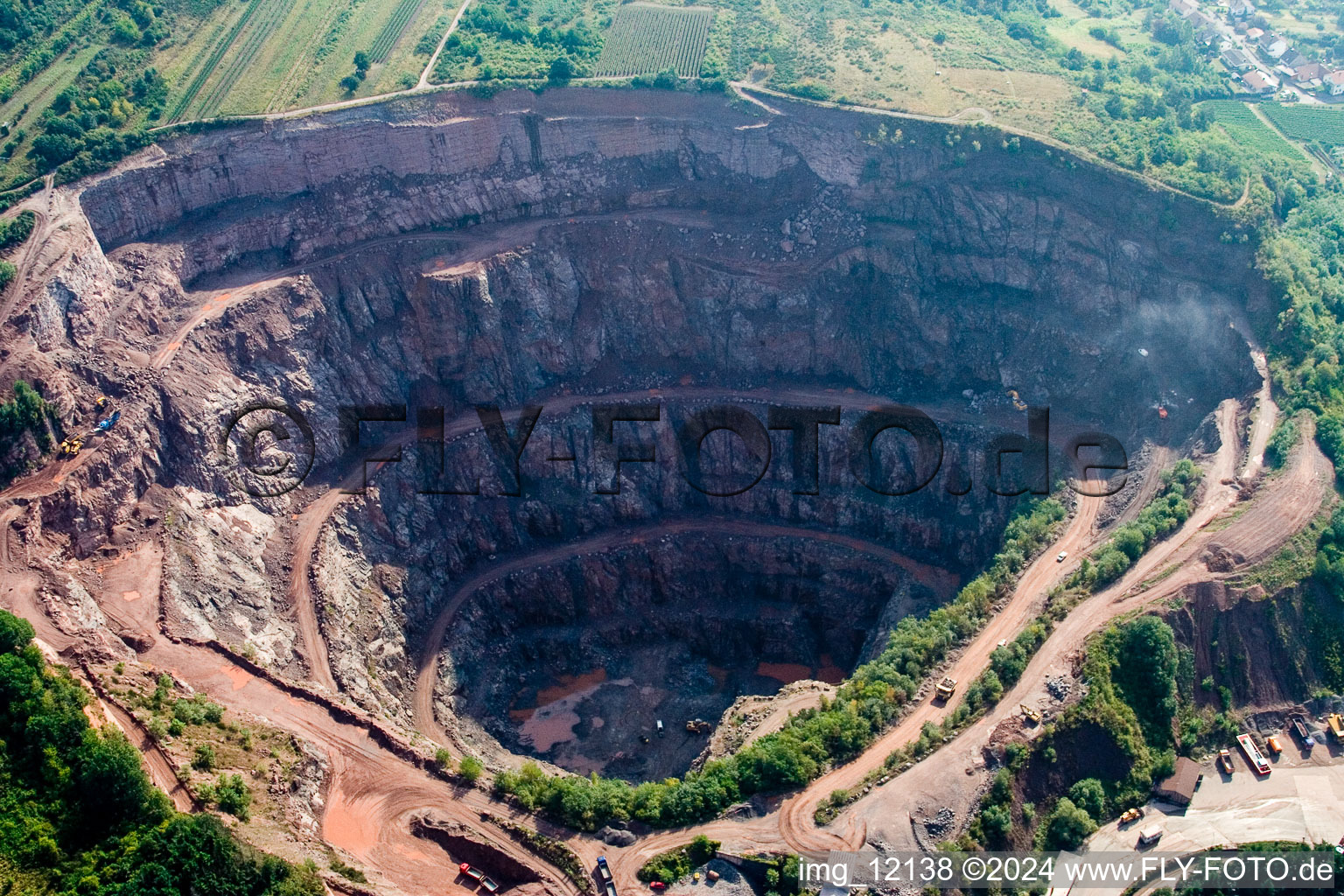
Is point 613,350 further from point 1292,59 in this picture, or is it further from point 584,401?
point 1292,59

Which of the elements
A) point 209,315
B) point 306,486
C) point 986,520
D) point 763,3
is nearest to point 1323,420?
point 986,520

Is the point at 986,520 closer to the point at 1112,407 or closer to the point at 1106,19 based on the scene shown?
the point at 1112,407

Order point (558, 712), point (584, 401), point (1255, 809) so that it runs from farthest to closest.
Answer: point (584, 401) < point (558, 712) < point (1255, 809)

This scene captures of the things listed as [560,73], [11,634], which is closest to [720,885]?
[11,634]

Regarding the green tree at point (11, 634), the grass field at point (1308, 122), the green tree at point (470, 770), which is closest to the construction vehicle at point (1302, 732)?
the green tree at point (470, 770)

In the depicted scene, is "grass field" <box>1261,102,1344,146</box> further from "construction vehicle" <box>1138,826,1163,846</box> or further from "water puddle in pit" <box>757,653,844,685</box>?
"construction vehicle" <box>1138,826,1163,846</box>

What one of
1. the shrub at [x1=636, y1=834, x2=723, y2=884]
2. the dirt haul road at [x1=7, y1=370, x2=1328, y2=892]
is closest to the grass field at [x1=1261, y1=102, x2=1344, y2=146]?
the dirt haul road at [x1=7, y1=370, x2=1328, y2=892]
